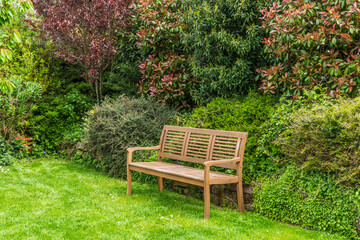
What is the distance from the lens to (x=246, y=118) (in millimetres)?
5980

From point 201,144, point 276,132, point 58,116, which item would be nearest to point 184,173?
point 201,144

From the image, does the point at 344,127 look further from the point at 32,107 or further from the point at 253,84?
the point at 32,107

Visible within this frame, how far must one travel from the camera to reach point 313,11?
18.1ft

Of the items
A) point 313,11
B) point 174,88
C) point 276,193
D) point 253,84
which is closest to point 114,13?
point 174,88

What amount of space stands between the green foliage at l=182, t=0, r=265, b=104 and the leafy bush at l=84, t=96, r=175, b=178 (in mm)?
1180

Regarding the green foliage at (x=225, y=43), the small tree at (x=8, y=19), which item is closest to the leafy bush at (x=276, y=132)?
the green foliage at (x=225, y=43)

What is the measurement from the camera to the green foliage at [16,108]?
8.76 metres

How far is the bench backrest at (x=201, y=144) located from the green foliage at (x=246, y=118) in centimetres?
41

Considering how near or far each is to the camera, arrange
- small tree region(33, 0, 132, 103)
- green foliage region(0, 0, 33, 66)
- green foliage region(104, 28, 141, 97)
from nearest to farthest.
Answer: green foliage region(0, 0, 33, 66) → small tree region(33, 0, 132, 103) → green foliage region(104, 28, 141, 97)

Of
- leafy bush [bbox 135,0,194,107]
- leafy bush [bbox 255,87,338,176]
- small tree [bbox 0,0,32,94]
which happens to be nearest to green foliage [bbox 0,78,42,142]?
leafy bush [bbox 135,0,194,107]

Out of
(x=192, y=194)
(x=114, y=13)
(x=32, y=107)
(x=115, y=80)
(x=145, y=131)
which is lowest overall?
(x=192, y=194)

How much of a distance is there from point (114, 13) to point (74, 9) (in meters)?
1.02

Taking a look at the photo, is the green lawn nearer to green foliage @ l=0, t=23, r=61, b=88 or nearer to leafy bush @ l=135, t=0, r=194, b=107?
leafy bush @ l=135, t=0, r=194, b=107

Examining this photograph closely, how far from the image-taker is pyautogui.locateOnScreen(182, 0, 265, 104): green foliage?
22.0 ft
